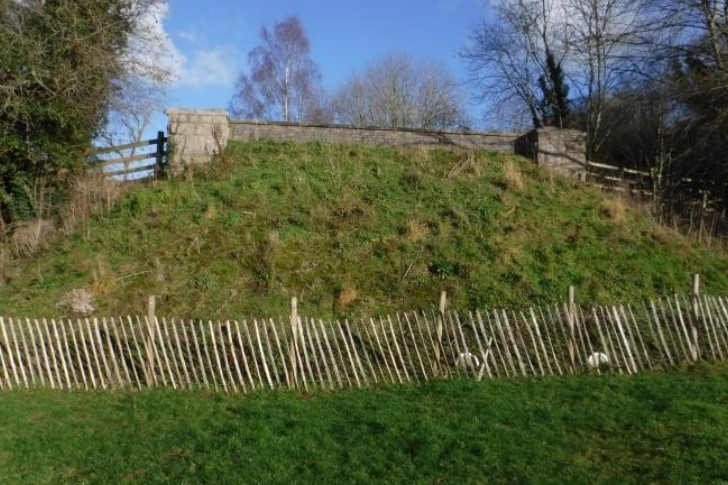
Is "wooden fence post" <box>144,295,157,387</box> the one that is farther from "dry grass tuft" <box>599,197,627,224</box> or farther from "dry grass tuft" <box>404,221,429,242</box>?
"dry grass tuft" <box>599,197,627,224</box>

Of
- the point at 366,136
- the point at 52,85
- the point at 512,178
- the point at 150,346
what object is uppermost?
the point at 52,85

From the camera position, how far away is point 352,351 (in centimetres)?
841

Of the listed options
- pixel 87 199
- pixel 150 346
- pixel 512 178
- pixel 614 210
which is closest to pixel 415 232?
pixel 512 178

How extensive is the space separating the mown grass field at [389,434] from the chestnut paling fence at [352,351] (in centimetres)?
35

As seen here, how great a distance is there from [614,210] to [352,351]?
9.38 m

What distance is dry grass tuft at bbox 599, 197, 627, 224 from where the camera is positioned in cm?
1445

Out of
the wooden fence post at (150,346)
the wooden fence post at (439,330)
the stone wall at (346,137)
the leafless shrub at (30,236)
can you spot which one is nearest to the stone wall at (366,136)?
the stone wall at (346,137)

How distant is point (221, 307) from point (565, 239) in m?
7.90

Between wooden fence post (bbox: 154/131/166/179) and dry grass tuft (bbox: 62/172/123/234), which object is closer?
dry grass tuft (bbox: 62/172/123/234)

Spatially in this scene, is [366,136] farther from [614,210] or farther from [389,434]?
[389,434]

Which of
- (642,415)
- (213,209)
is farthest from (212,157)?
(642,415)

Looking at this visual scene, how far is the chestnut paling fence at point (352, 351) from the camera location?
823 centimetres

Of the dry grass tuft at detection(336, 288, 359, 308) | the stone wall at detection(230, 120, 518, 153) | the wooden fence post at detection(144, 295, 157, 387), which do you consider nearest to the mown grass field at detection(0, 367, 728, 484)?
the wooden fence post at detection(144, 295, 157, 387)

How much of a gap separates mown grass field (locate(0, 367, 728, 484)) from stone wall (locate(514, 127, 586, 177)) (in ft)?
34.6
